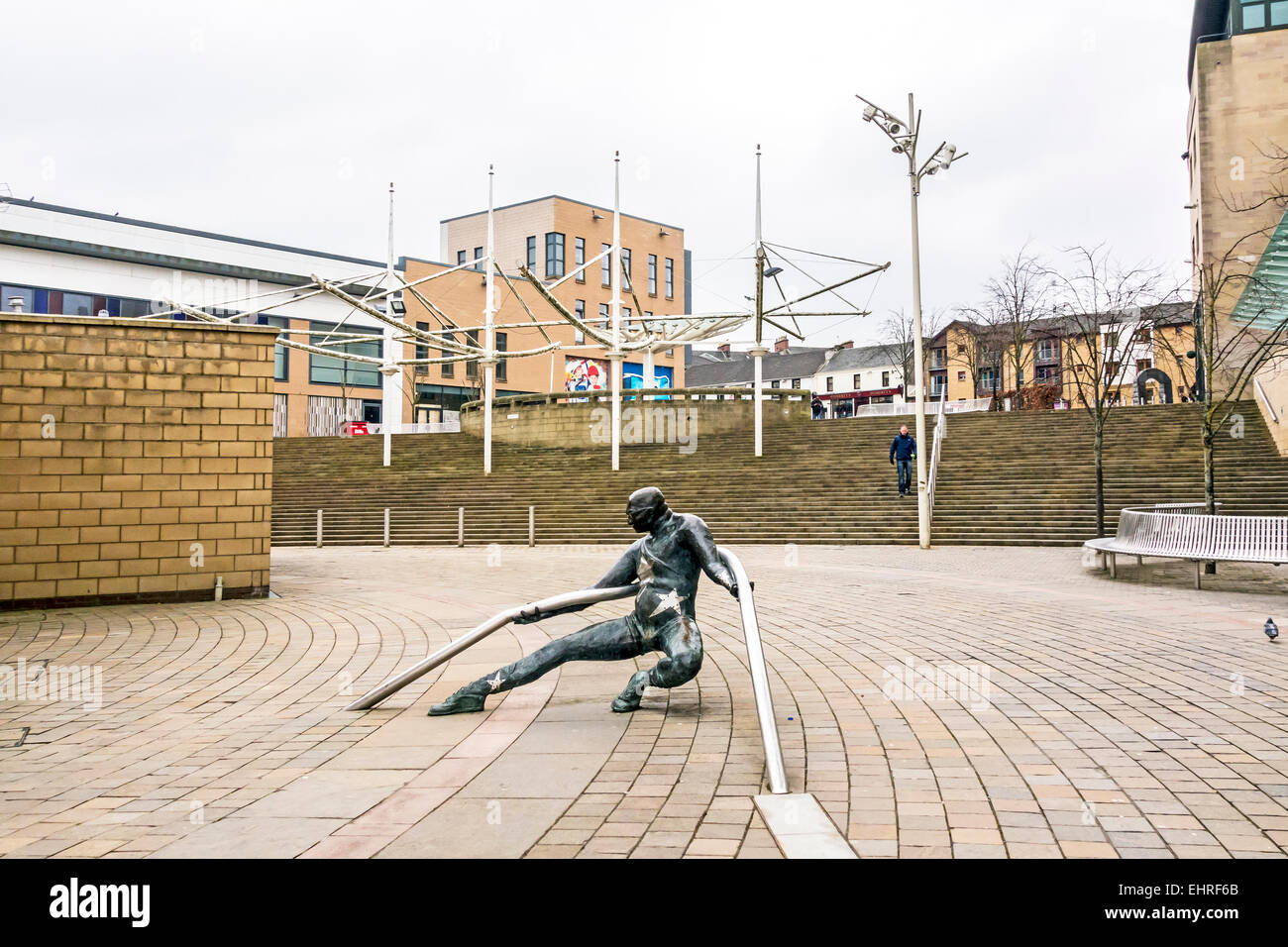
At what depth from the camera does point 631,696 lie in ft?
17.9

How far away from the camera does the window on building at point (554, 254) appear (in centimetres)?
5784

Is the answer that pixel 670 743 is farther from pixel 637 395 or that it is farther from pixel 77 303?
pixel 77 303

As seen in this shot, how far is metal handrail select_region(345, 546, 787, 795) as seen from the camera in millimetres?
4262

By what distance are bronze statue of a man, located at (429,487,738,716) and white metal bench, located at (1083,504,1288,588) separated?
846 centimetres

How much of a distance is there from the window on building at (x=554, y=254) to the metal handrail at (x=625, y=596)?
53880 millimetres

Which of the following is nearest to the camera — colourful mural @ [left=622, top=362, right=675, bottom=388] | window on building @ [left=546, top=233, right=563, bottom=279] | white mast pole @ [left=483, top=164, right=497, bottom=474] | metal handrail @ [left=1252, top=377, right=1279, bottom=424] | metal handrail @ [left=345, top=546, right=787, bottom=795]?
metal handrail @ [left=345, top=546, right=787, bottom=795]

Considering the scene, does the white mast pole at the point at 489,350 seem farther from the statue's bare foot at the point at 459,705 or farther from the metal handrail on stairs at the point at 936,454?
the statue's bare foot at the point at 459,705

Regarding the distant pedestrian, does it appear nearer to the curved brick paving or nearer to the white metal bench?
the white metal bench

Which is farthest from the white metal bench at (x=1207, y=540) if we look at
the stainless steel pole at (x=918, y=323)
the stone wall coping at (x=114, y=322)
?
the stone wall coping at (x=114, y=322)

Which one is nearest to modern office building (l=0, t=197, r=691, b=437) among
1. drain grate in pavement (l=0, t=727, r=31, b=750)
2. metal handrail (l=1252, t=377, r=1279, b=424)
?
metal handrail (l=1252, t=377, r=1279, b=424)

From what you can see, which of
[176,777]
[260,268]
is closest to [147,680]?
[176,777]
